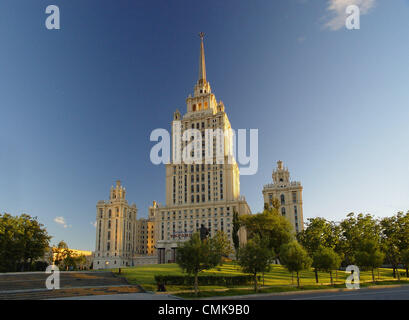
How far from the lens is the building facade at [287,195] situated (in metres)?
136

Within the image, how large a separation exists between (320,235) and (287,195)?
62811mm

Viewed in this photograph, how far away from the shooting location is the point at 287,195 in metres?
140

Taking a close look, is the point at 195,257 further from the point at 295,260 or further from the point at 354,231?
the point at 354,231

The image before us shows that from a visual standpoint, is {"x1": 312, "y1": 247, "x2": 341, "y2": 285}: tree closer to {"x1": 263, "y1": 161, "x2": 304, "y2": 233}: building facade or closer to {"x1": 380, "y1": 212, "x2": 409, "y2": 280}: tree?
{"x1": 380, "y1": 212, "x2": 409, "y2": 280}: tree

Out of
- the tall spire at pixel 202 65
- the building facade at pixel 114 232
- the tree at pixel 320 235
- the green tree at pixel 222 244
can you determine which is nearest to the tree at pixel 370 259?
the tree at pixel 320 235

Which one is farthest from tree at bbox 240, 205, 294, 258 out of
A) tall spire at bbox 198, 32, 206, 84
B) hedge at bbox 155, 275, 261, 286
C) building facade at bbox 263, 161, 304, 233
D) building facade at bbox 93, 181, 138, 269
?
tall spire at bbox 198, 32, 206, 84

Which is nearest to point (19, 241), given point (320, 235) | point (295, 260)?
point (295, 260)

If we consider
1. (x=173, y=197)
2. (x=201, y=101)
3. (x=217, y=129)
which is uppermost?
(x=201, y=101)

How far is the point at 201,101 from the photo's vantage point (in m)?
163
